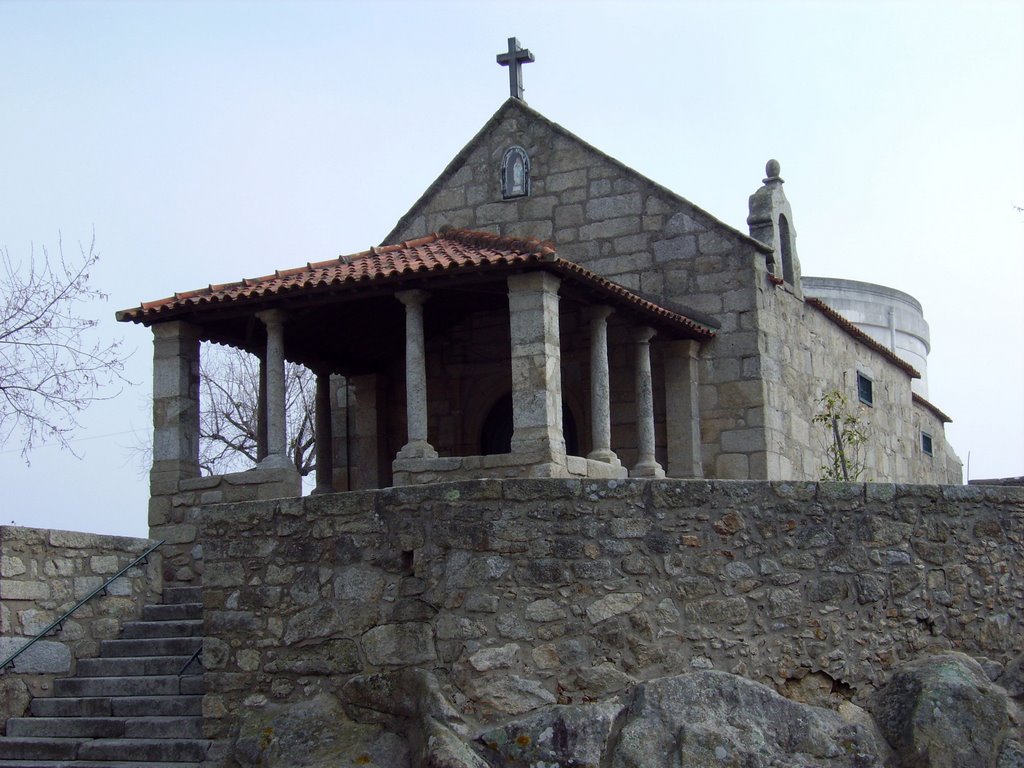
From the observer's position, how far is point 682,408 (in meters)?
12.4

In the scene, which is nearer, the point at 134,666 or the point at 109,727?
the point at 109,727

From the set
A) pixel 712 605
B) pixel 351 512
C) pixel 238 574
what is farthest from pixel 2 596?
pixel 712 605

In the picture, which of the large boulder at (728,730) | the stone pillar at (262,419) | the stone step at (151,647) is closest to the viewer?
the large boulder at (728,730)

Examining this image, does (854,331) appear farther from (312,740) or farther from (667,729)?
(312,740)

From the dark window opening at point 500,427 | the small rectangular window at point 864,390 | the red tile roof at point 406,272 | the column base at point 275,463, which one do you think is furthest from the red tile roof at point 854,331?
the column base at point 275,463

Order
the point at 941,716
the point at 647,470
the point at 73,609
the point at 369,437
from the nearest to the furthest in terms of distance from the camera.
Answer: the point at 941,716
the point at 73,609
the point at 647,470
the point at 369,437

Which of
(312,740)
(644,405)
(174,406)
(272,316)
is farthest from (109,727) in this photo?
(644,405)

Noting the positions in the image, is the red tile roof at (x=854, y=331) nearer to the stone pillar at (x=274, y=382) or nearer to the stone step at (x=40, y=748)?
the stone pillar at (x=274, y=382)

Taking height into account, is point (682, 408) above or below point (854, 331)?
below

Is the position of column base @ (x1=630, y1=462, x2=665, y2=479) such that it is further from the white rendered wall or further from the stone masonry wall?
the white rendered wall

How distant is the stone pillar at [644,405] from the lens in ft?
39.0

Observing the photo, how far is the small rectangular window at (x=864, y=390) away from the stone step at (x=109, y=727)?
388 inches

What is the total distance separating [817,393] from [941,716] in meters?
6.84

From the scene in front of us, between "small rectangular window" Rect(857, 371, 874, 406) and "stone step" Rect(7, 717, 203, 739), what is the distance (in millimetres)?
9846
